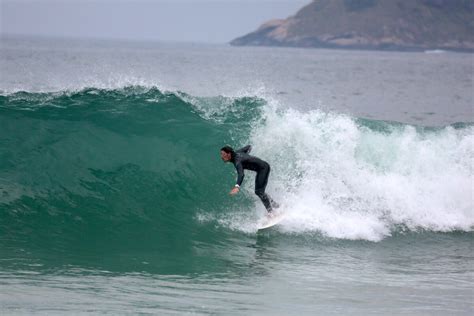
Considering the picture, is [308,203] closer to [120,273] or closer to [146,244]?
[146,244]

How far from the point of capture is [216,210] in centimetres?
1361

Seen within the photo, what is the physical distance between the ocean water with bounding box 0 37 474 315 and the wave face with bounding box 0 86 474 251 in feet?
0.13

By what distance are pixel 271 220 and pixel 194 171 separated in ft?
10.4

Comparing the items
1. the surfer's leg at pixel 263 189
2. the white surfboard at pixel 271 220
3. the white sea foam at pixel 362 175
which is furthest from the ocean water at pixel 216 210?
the surfer's leg at pixel 263 189

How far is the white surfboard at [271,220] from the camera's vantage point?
12.4m

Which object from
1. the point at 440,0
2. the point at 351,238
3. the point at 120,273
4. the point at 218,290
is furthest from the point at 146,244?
the point at 440,0

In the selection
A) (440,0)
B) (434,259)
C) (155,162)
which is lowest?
(434,259)

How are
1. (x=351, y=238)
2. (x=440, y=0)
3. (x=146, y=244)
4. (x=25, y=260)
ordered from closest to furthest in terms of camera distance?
(x=25, y=260) < (x=146, y=244) < (x=351, y=238) < (x=440, y=0)

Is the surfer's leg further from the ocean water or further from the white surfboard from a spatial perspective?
the ocean water

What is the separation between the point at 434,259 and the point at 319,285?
2.89 meters

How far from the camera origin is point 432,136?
16.7m

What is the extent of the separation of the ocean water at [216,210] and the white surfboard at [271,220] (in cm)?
20

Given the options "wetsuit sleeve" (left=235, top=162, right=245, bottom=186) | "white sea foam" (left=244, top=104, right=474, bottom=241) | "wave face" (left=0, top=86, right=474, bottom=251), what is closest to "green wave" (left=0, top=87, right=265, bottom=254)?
"wave face" (left=0, top=86, right=474, bottom=251)

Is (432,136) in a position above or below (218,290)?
above
